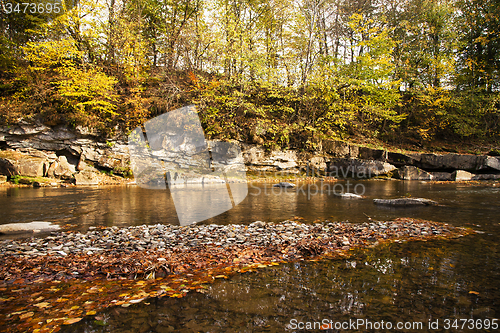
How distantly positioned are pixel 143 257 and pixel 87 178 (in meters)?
16.3

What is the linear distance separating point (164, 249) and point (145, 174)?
15779mm

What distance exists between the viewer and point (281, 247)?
494 centimetres

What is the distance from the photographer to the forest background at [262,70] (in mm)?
20312

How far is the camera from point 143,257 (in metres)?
4.38

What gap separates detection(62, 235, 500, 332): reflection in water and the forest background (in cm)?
1995

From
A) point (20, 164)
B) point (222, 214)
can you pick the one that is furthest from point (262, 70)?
point (20, 164)

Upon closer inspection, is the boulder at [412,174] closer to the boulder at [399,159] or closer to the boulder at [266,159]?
the boulder at [399,159]

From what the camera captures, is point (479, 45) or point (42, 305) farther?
point (479, 45)

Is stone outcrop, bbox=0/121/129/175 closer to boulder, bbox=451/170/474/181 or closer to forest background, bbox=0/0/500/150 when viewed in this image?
forest background, bbox=0/0/500/150

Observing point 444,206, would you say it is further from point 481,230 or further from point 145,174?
point 145,174

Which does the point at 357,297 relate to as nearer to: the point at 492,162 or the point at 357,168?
the point at 357,168

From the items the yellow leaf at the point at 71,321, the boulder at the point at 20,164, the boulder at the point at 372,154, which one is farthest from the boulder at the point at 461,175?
the boulder at the point at 20,164

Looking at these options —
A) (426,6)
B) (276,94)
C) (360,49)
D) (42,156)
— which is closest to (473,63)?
(426,6)

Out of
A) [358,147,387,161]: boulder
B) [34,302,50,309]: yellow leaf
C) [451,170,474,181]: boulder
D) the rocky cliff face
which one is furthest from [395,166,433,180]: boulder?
[34,302,50,309]: yellow leaf
